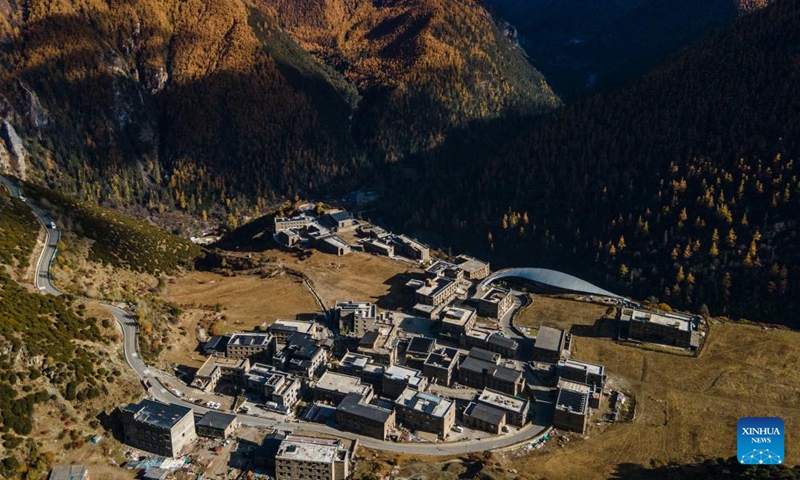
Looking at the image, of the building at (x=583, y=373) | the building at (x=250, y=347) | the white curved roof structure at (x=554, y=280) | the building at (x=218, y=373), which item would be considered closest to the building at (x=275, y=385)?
the building at (x=218, y=373)

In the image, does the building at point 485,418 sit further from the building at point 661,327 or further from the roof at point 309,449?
the building at point 661,327

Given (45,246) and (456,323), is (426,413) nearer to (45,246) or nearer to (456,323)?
(456,323)

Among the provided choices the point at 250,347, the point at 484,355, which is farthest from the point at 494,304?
the point at 250,347

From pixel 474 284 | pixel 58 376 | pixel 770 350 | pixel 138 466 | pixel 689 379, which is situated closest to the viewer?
pixel 138 466

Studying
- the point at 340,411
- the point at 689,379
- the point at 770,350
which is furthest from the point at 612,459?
the point at 770,350

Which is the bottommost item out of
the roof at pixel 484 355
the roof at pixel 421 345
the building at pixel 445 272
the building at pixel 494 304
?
the roof at pixel 484 355

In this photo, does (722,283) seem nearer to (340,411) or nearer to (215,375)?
(340,411)

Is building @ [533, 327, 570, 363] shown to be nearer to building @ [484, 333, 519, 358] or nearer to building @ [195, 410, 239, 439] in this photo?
building @ [484, 333, 519, 358]
